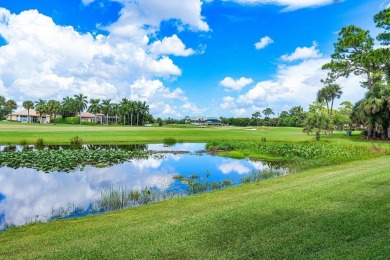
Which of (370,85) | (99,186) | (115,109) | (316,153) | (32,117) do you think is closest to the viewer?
(99,186)

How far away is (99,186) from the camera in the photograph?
1827cm

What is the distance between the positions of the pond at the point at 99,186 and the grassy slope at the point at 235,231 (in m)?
3.02

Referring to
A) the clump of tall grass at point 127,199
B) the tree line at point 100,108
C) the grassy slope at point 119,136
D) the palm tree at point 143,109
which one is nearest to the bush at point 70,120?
the tree line at point 100,108

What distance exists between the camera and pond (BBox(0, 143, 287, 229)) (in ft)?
44.4

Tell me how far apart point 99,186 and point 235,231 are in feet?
40.8

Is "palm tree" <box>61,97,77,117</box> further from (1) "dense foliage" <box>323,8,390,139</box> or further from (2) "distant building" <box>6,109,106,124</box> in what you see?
(1) "dense foliage" <box>323,8,390,139</box>

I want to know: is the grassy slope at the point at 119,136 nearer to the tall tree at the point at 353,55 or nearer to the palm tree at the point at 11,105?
the tall tree at the point at 353,55

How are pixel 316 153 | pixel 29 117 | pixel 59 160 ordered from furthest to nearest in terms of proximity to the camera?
pixel 29 117 < pixel 316 153 < pixel 59 160

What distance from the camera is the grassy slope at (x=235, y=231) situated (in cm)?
666

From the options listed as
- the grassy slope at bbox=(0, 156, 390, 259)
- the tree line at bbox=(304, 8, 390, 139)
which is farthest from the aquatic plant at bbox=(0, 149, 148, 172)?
the tree line at bbox=(304, 8, 390, 139)

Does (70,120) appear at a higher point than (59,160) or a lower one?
higher

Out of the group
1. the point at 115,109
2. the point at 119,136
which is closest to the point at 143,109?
the point at 115,109

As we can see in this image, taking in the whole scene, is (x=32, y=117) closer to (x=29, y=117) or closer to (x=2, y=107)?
(x=29, y=117)

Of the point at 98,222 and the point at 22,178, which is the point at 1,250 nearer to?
the point at 98,222
